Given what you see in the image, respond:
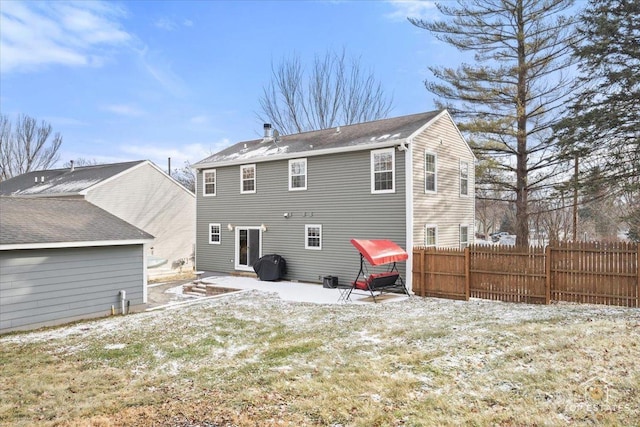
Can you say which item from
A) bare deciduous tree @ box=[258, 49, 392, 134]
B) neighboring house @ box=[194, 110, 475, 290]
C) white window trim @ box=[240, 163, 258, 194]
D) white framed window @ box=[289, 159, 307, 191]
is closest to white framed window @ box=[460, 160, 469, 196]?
neighboring house @ box=[194, 110, 475, 290]

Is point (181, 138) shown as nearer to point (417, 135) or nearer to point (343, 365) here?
point (417, 135)

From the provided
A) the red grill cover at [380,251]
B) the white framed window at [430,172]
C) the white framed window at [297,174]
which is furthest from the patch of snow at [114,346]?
the white framed window at [430,172]

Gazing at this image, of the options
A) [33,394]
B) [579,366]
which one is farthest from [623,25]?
[33,394]

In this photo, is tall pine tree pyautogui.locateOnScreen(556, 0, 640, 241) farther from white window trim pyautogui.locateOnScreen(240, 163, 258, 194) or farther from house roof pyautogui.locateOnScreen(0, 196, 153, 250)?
house roof pyautogui.locateOnScreen(0, 196, 153, 250)

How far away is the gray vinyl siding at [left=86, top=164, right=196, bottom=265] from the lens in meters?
18.6

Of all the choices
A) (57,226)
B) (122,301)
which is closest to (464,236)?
(122,301)

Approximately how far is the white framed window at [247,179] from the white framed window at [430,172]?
7.14 m

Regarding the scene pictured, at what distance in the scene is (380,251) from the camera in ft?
39.1

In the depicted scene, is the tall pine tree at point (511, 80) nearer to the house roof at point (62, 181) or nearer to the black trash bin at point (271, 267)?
the black trash bin at point (271, 267)

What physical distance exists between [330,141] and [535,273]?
332 inches

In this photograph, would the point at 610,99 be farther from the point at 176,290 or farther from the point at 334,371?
the point at 176,290

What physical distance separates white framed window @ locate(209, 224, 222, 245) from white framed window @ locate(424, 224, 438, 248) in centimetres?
929

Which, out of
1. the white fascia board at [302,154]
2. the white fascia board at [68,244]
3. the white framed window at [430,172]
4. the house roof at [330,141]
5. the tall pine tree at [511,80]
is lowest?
the white fascia board at [68,244]

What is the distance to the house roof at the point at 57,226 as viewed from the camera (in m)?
9.15
